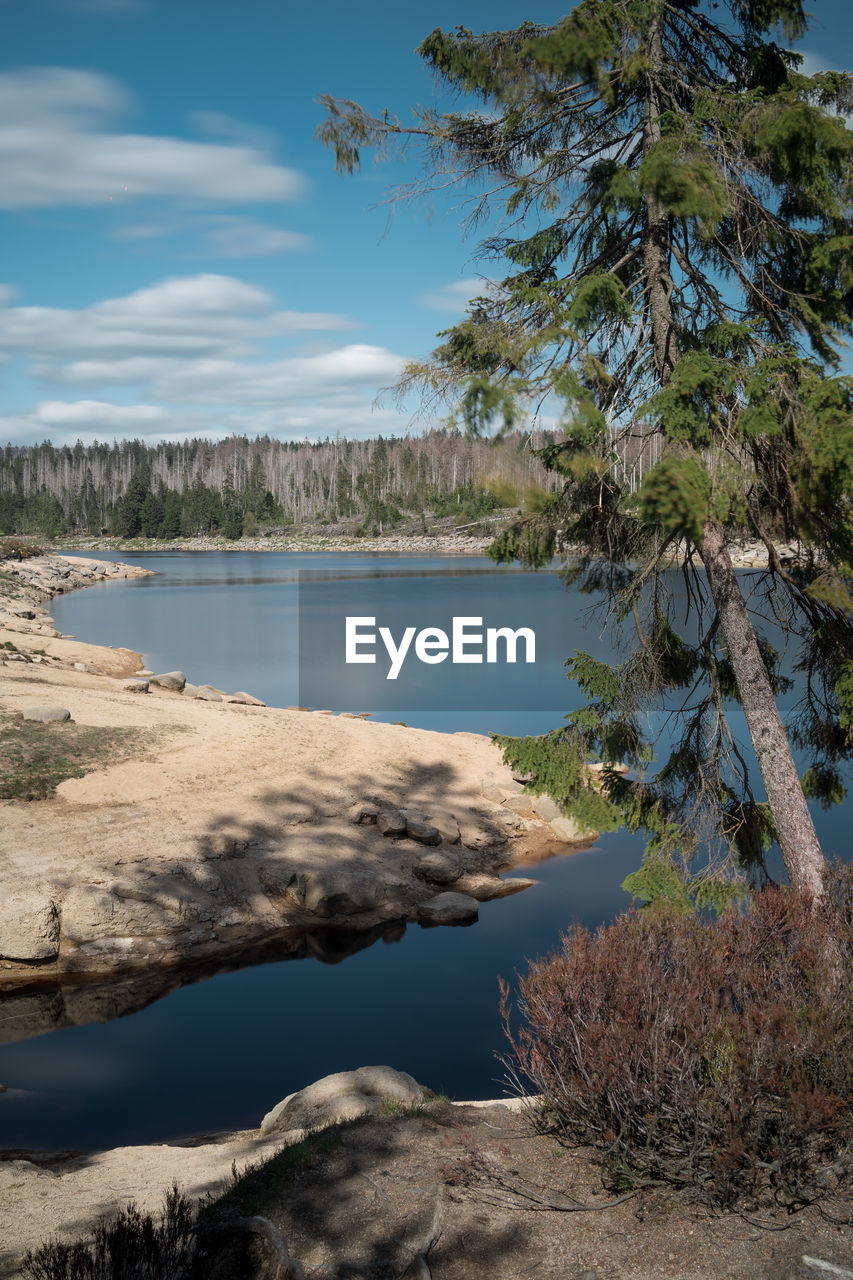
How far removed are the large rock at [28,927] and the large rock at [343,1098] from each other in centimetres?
511

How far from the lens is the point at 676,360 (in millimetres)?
9008

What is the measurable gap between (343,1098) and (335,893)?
6.22 meters

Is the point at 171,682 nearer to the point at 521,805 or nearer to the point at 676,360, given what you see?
the point at 521,805

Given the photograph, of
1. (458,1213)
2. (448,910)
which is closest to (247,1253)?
(458,1213)

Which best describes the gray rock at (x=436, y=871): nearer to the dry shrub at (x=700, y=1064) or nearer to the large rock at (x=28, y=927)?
the large rock at (x=28, y=927)

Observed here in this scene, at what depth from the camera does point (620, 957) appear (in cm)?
602

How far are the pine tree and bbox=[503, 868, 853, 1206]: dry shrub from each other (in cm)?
265

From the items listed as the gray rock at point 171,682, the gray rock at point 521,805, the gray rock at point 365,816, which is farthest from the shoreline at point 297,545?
the gray rock at point 365,816

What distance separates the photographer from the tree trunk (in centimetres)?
875

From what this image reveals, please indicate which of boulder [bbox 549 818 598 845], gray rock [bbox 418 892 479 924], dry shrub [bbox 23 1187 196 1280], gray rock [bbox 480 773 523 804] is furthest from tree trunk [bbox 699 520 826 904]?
gray rock [bbox 480 773 523 804]

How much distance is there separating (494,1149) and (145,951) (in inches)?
298

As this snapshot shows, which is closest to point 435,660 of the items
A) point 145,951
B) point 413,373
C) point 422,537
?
point 145,951

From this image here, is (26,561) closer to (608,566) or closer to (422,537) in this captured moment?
(422,537)

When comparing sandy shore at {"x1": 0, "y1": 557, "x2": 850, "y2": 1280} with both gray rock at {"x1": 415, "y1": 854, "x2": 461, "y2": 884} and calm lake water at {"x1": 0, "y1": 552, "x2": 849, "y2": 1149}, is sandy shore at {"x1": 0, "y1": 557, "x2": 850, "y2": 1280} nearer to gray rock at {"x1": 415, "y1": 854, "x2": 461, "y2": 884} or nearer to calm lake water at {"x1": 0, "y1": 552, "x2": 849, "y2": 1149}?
gray rock at {"x1": 415, "y1": 854, "x2": 461, "y2": 884}
